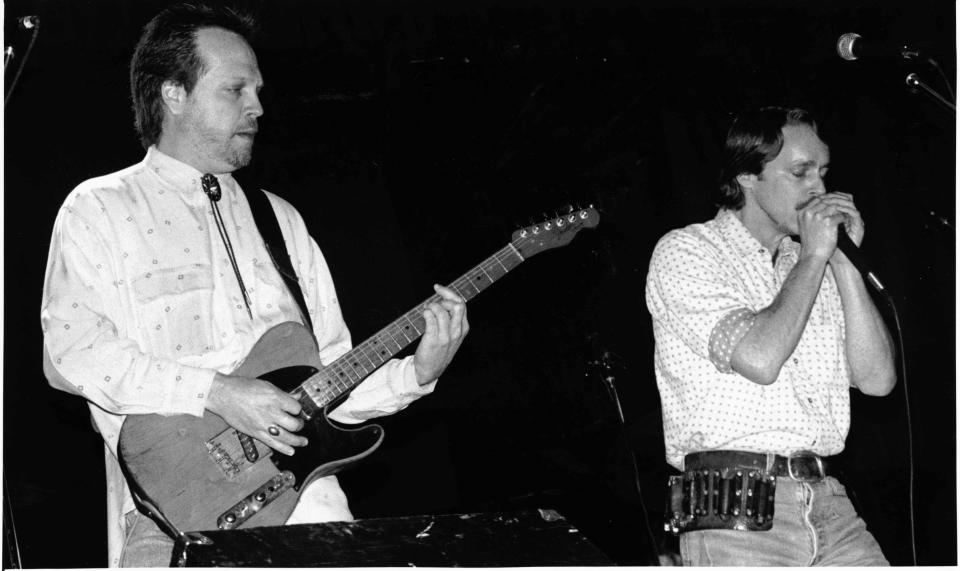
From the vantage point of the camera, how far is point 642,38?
359cm

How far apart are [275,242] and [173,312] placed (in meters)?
0.38

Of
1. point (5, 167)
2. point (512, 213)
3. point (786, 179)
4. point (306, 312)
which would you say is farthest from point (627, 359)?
point (5, 167)

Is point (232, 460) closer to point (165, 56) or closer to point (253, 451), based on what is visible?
point (253, 451)

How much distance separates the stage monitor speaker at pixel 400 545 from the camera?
1.93 metres

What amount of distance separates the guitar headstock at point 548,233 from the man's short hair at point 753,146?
46cm

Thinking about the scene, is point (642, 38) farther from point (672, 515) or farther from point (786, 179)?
point (672, 515)

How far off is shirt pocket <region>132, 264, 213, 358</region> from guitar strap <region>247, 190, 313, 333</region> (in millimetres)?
238

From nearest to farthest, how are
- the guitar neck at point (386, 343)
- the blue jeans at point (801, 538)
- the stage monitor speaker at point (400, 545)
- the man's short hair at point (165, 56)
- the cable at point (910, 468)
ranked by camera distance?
the stage monitor speaker at point (400, 545), the blue jeans at point (801, 538), the guitar neck at point (386, 343), the man's short hair at point (165, 56), the cable at point (910, 468)

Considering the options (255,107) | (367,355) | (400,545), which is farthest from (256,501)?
(255,107)

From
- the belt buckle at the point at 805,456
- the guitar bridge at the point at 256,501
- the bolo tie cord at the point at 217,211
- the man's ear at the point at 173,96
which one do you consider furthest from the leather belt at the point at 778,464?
the man's ear at the point at 173,96

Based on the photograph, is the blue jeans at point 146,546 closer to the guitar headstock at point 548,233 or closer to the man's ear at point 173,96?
the man's ear at point 173,96

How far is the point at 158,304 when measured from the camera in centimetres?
279

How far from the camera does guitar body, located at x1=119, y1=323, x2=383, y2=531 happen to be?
2.60m

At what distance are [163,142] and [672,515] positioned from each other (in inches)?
66.0
